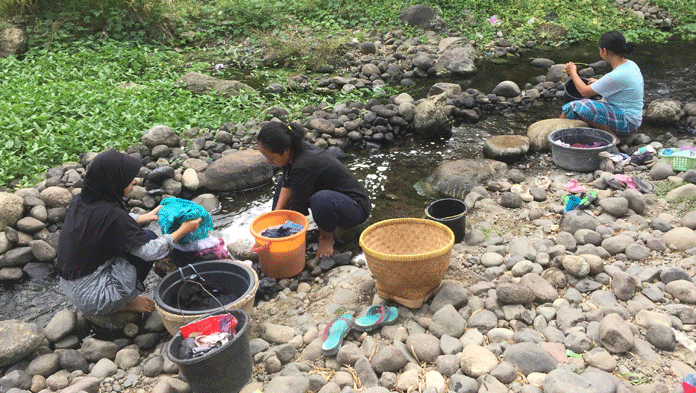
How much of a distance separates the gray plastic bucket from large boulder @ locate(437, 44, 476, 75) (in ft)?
12.8

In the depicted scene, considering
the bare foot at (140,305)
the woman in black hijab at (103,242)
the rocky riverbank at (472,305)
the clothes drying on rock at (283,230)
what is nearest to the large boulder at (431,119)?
the rocky riverbank at (472,305)

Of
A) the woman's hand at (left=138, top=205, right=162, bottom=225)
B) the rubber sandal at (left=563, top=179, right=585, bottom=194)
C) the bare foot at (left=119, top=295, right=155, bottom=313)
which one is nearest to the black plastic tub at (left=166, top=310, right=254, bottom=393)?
the bare foot at (left=119, top=295, right=155, bottom=313)

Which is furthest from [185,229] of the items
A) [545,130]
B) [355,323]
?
[545,130]

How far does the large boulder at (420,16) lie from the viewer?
11.4m

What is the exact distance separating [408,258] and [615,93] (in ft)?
13.0

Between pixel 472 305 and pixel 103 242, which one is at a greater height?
pixel 103 242

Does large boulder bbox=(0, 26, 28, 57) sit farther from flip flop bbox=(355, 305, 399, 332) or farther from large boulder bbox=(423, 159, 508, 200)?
flip flop bbox=(355, 305, 399, 332)

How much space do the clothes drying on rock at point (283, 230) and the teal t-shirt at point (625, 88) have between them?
3.86m

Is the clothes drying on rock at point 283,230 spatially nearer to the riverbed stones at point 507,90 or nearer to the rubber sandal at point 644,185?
the rubber sandal at point 644,185

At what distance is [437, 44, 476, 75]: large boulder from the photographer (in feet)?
30.9

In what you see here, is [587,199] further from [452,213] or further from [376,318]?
[376,318]

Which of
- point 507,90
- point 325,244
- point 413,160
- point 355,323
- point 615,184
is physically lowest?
point 413,160

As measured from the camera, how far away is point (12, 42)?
8.92 m

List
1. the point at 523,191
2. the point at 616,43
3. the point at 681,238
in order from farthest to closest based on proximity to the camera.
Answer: the point at 616,43 → the point at 523,191 → the point at 681,238
